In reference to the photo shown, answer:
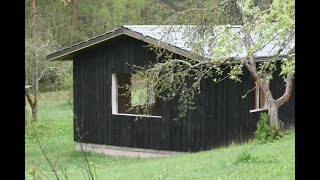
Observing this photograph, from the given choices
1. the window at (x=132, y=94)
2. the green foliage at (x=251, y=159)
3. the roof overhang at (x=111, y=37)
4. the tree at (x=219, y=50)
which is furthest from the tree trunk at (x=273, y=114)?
the green foliage at (x=251, y=159)

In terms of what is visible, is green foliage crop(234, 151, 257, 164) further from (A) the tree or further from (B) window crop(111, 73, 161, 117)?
(B) window crop(111, 73, 161, 117)

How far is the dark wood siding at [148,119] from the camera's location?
15.5 m

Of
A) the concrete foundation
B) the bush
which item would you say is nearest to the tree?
the bush

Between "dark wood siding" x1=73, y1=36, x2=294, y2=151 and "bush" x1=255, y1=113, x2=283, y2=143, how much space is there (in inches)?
25.9

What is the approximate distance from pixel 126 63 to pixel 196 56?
3.06 meters

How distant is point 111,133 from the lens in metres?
17.1

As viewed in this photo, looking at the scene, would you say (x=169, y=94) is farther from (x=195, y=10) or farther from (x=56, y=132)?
(x=56, y=132)

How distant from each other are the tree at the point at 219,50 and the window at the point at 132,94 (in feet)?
0.94

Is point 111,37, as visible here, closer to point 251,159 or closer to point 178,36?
point 178,36

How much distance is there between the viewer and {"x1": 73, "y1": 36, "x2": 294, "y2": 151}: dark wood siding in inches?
611

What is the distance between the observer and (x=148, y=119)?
1641cm

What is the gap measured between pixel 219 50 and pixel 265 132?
5115mm

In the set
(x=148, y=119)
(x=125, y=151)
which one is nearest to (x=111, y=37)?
(x=148, y=119)
